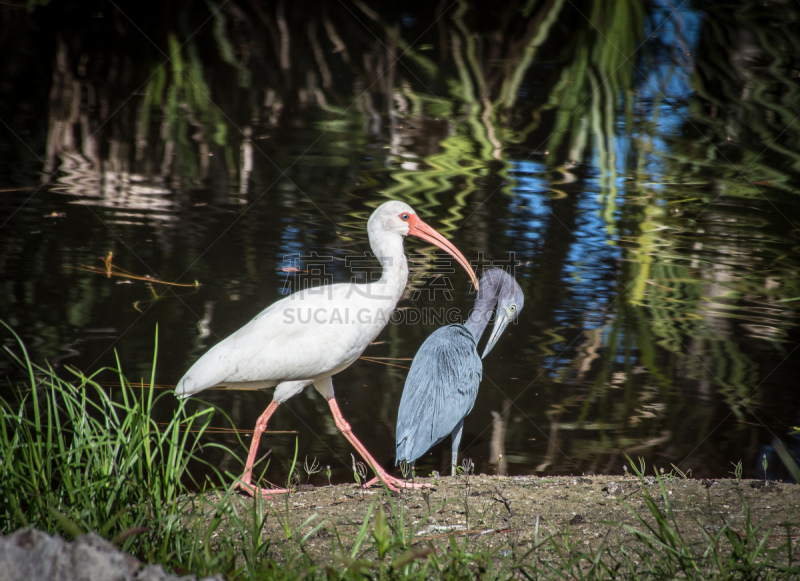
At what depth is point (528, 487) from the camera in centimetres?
296

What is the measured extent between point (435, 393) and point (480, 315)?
34.2 inches

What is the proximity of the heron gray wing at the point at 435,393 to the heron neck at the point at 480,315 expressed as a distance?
0.36 metres

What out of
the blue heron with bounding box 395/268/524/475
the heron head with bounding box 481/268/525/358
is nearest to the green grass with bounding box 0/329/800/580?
the blue heron with bounding box 395/268/524/475

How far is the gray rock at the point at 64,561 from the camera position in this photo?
1.40 m

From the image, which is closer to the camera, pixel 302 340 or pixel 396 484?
pixel 396 484

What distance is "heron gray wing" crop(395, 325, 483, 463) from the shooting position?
349 centimetres

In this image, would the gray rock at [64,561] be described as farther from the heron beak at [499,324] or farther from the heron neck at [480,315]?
the heron beak at [499,324]

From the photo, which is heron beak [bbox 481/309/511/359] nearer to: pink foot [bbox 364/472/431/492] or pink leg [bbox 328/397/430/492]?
pink leg [bbox 328/397/430/492]

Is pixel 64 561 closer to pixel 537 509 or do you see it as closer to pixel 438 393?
pixel 537 509

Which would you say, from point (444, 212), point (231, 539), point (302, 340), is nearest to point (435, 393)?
point (302, 340)

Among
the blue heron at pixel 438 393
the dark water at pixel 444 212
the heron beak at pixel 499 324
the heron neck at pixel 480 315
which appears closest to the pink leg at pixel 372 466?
the blue heron at pixel 438 393

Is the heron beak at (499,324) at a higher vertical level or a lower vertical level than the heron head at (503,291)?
lower

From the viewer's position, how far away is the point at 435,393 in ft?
11.8

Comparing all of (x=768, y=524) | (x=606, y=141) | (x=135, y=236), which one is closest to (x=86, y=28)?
(x=135, y=236)
